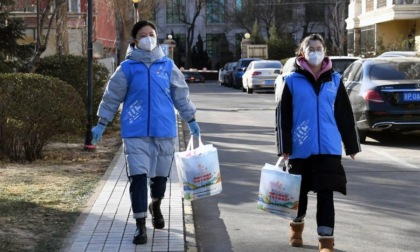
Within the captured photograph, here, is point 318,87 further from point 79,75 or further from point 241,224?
point 79,75

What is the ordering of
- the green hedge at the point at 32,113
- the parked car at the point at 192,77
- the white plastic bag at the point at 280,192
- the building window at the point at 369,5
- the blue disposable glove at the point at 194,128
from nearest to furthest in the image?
the white plastic bag at the point at 280,192 < the blue disposable glove at the point at 194,128 < the green hedge at the point at 32,113 < the building window at the point at 369,5 < the parked car at the point at 192,77

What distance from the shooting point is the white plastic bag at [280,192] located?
634cm

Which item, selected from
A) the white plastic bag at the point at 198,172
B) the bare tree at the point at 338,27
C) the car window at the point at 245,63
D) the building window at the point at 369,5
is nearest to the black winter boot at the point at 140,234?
the white plastic bag at the point at 198,172

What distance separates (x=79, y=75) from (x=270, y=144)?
4300 millimetres

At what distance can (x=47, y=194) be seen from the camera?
9164 millimetres

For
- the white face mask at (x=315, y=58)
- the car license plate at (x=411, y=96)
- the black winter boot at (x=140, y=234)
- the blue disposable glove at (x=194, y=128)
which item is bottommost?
the black winter boot at (x=140, y=234)

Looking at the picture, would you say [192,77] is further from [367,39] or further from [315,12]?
[315,12]

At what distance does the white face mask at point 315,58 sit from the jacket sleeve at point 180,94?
43.1 inches

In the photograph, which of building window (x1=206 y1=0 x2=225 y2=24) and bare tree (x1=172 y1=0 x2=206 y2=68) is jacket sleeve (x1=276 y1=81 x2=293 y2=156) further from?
building window (x1=206 y1=0 x2=225 y2=24)

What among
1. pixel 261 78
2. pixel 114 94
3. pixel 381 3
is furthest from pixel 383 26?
pixel 114 94

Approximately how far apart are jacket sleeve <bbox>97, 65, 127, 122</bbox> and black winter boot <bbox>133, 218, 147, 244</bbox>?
0.90m

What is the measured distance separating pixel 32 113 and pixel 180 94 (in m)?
4.83

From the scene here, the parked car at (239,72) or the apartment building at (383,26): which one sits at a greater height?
the apartment building at (383,26)

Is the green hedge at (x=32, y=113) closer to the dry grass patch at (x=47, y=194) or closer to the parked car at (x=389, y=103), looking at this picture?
the dry grass patch at (x=47, y=194)
